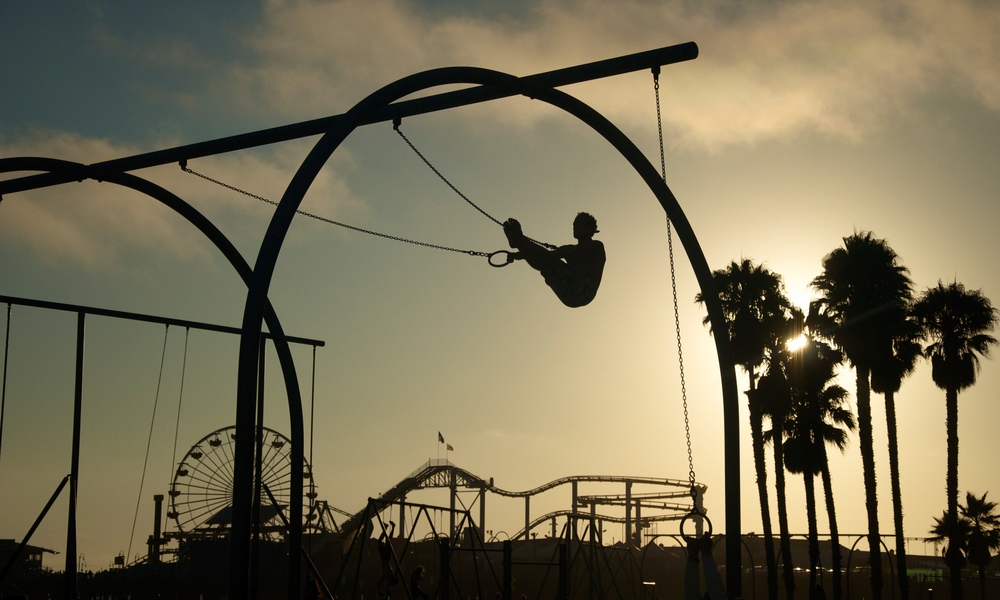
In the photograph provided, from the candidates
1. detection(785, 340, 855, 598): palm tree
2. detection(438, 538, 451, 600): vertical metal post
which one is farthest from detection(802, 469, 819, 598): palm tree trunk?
detection(438, 538, 451, 600): vertical metal post

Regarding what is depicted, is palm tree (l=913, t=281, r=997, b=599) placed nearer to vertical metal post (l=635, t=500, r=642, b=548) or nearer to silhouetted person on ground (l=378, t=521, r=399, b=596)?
silhouetted person on ground (l=378, t=521, r=399, b=596)

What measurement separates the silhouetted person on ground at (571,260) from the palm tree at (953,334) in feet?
72.7

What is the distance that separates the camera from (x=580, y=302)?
10.4 meters

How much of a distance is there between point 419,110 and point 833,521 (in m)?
27.4

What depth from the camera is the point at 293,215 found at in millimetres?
7652

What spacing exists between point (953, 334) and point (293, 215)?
2715 cm

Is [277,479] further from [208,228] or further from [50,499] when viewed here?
[208,228]

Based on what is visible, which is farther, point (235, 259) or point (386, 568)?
point (386, 568)

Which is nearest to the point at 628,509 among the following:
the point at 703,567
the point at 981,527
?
the point at 981,527

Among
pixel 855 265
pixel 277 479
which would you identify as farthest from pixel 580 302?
pixel 277 479

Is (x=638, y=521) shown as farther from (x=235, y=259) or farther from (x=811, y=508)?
(x=235, y=259)

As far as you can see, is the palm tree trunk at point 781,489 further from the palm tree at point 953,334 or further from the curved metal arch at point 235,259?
the curved metal arch at point 235,259

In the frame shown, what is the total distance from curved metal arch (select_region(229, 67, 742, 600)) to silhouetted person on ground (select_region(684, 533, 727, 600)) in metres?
1.51

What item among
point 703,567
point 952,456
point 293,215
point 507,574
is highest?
point 293,215
